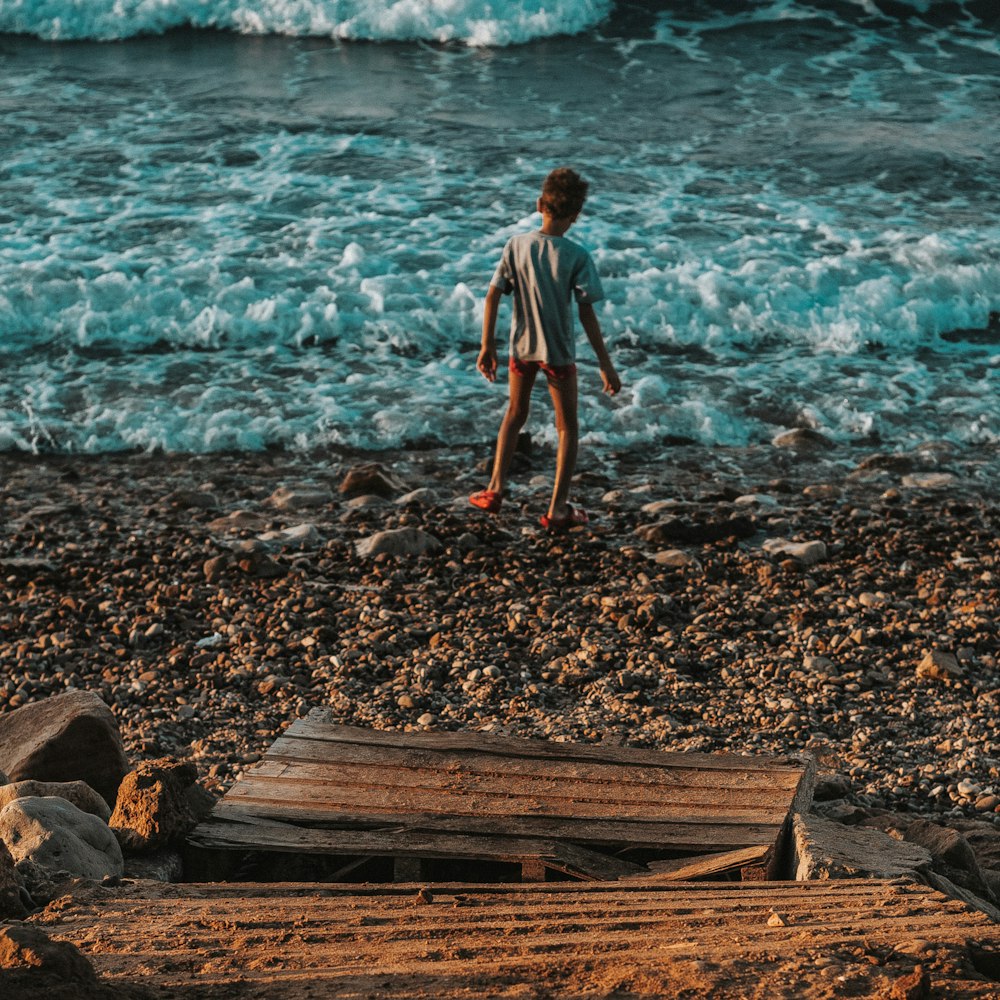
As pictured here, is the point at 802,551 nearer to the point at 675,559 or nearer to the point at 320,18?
the point at 675,559

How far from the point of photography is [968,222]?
498 inches

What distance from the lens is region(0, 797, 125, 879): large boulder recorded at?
3.49m

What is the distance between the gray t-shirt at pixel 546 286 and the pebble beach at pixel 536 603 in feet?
3.52

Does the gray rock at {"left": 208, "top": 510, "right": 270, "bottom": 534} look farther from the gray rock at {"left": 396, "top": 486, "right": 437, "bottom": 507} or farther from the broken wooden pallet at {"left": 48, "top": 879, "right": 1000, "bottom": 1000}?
the broken wooden pallet at {"left": 48, "top": 879, "right": 1000, "bottom": 1000}

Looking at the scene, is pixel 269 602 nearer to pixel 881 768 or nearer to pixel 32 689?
pixel 32 689

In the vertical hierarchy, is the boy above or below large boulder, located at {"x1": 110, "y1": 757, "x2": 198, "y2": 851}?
above

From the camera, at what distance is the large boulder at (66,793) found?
397 cm

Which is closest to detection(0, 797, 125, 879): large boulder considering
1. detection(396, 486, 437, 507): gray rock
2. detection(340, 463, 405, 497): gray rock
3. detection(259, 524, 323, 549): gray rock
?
detection(259, 524, 323, 549): gray rock

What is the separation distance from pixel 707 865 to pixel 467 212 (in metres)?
10.2

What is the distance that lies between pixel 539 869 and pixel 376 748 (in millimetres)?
898

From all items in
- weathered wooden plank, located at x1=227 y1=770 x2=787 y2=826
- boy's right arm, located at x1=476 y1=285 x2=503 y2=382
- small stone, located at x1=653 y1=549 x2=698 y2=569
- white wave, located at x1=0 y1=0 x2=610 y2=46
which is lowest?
small stone, located at x1=653 y1=549 x2=698 y2=569

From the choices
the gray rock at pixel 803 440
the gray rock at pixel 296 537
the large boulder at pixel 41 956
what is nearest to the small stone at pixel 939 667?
the gray rock at pixel 803 440

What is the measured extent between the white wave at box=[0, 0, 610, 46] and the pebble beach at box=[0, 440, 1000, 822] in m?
13.3

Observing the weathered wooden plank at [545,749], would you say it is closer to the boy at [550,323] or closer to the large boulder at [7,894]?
the large boulder at [7,894]
